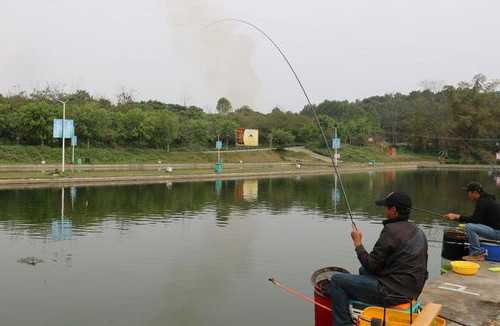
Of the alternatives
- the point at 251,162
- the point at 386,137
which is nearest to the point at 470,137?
the point at 386,137

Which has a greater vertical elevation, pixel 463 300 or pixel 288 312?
pixel 463 300

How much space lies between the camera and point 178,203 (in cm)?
2741

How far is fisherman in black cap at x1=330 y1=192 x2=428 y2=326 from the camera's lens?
5.91m

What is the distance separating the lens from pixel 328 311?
6.74 m

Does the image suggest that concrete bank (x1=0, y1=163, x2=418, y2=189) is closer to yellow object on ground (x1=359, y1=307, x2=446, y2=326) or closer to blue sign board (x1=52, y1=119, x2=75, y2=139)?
blue sign board (x1=52, y1=119, x2=75, y2=139)

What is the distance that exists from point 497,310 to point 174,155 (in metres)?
58.8

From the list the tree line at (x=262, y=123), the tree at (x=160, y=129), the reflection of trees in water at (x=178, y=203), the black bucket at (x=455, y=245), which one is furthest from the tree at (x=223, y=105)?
the black bucket at (x=455, y=245)

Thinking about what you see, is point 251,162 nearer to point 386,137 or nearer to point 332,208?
point 332,208

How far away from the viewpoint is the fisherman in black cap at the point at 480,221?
33.3ft

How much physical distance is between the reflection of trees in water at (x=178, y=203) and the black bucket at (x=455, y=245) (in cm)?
1166

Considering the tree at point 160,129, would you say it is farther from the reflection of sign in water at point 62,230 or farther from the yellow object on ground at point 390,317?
the yellow object on ground at point 390,317

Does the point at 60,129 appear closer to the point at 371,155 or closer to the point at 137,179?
the point at 137,179

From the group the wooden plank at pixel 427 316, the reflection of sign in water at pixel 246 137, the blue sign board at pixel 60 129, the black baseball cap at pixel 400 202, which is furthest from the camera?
the reflection of sign in water at pixel 246 137

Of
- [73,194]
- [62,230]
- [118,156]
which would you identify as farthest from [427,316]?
[118,156]
